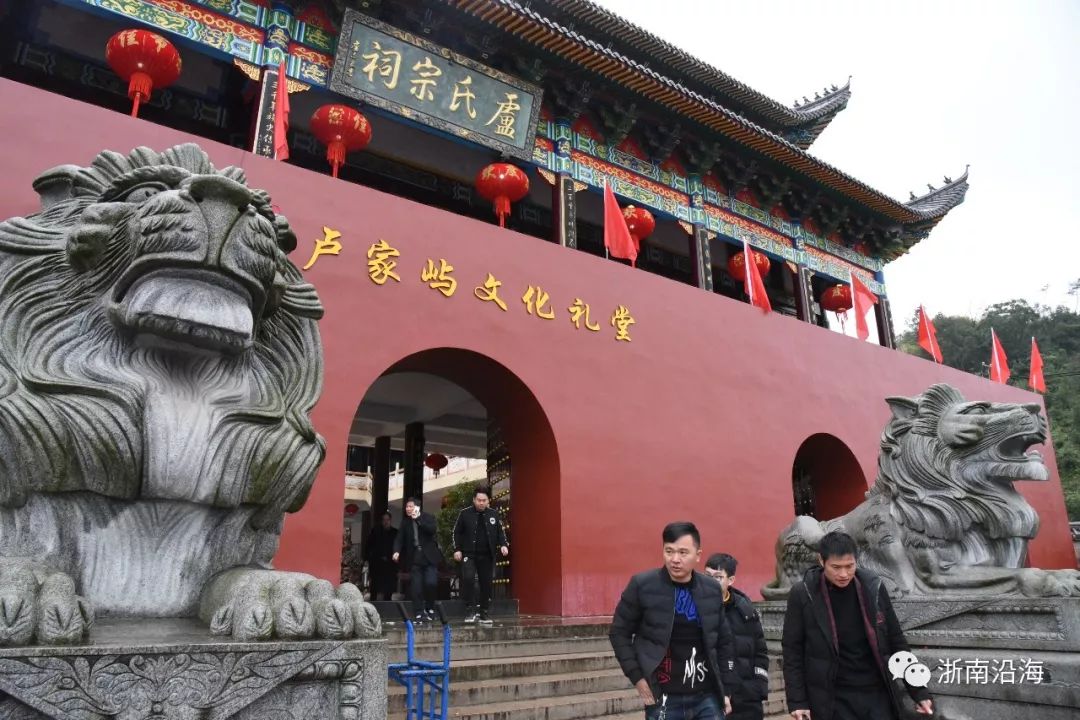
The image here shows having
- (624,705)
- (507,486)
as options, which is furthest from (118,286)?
(507,486)

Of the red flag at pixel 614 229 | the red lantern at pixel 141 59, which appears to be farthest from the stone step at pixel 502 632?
the red lantern at pixel 141 59

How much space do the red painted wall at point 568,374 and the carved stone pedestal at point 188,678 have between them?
383 cm

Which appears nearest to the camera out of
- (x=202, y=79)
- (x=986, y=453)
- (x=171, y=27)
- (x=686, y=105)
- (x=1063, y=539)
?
(x=986, y=453)

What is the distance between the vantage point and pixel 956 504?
4043mm

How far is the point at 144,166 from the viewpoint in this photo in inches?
81.9

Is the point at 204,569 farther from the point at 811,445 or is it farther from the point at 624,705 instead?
the point at 811,445

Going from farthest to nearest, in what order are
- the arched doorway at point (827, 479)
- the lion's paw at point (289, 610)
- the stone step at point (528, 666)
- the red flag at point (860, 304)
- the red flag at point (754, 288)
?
the red flag at point (860, 304) < the arched doorway at point (827, 479) < the red flag at point (754, 288) < the stone step at point (528, 666) < the lion's paw at point (289, 610)

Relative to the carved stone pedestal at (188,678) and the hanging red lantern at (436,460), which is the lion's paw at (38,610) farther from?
the hanging red lantern at (436,460)

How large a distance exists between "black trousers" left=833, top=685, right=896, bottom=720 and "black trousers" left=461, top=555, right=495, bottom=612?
4154 mm

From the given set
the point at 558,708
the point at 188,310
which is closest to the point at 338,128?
the point at 558,708

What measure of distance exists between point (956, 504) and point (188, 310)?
3908 mm

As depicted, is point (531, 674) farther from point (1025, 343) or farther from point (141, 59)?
point (1025, 343)

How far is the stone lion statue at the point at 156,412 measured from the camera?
170 centimetres

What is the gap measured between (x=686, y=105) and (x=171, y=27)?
17.8 feet
